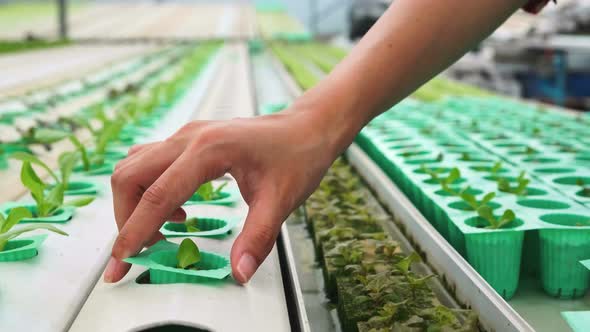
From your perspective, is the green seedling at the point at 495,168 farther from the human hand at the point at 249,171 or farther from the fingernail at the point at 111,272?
the fingernail at the point at 111,272

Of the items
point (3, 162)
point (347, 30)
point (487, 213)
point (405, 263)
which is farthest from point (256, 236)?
point (347, 30)

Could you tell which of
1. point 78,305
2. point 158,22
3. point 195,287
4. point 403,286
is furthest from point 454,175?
point 158,22

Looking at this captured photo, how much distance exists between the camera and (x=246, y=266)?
0.79 metres

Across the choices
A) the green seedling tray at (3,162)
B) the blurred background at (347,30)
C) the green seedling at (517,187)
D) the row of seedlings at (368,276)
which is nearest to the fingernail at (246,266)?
the row of seedlings at (368,276)

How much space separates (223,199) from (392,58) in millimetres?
540

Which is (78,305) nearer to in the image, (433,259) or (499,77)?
(433,259)

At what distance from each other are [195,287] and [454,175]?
0.69 metres

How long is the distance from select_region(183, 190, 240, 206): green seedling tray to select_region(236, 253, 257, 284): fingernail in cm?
42

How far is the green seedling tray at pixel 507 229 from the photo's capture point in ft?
3.48

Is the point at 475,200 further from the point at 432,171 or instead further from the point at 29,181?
the point at 29,181

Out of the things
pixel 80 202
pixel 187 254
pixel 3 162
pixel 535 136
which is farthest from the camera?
pixel 535 136

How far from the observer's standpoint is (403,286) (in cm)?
94

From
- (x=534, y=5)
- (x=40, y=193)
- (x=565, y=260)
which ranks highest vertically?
(x=534, y=5)

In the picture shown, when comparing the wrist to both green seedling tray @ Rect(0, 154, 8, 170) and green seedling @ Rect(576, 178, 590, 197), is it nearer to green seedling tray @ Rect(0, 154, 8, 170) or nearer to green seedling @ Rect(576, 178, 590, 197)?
green seedling @ Rect(576, 178, 590, 197)
